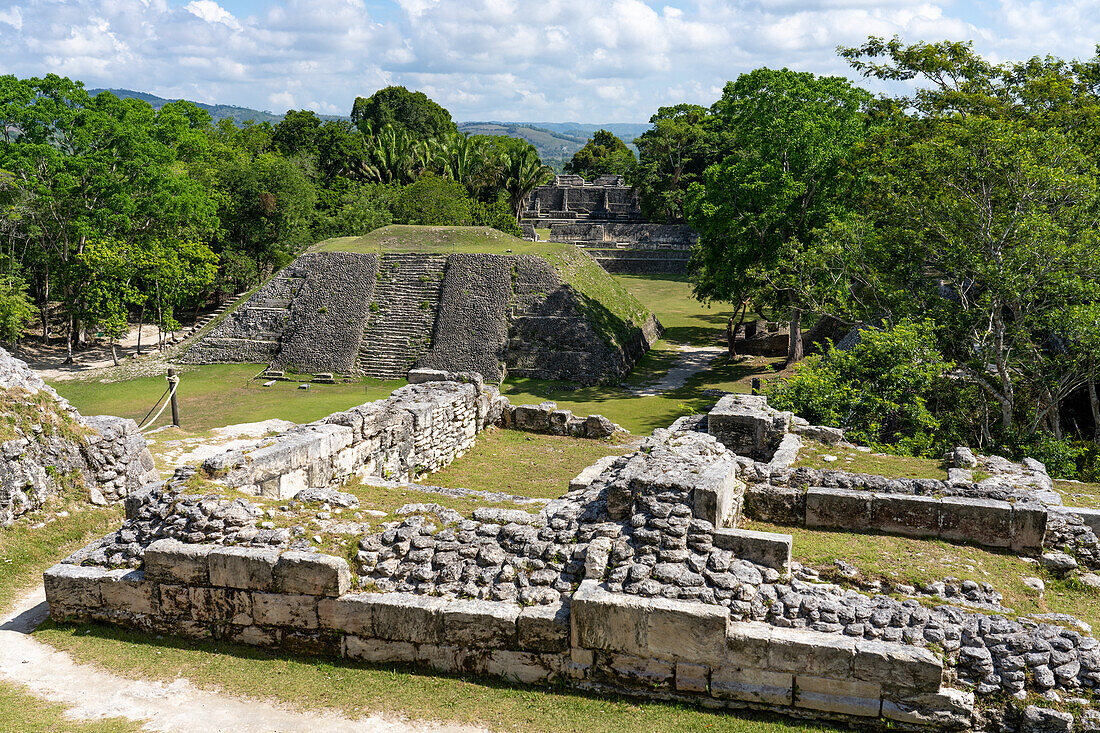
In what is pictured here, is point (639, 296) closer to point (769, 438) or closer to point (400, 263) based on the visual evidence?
point (400, 263)

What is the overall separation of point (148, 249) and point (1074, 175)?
29166 mm

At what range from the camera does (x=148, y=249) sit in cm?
2864

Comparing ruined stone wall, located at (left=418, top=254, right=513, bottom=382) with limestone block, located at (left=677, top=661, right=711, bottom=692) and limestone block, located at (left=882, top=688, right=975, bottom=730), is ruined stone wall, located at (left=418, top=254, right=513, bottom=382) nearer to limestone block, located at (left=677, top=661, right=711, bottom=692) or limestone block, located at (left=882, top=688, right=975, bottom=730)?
limestone block, located at (left=677, top=661, right=711, bottom=692)

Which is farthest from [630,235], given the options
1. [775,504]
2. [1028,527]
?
[1028,527]

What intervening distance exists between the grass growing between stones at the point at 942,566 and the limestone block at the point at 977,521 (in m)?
0.14

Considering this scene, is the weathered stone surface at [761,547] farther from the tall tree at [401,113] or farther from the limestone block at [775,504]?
the tall tree at [401,113]

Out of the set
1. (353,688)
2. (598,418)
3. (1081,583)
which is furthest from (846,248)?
(353,688)

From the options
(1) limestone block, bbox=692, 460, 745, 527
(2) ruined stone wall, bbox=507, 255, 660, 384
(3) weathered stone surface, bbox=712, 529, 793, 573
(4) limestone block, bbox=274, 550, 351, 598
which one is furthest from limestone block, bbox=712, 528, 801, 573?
(2) ruined stone wall, bbox=507, 255, 660, 384

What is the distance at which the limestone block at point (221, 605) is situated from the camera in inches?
309

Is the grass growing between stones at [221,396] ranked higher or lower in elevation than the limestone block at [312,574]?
lower

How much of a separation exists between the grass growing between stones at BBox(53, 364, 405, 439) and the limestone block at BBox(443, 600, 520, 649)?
45.5 feet

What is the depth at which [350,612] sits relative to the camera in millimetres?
7535

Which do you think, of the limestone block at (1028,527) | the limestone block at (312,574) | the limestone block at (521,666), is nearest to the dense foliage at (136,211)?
the limestone block at (312,574)

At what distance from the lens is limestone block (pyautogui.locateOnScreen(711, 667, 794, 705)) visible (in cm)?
659
